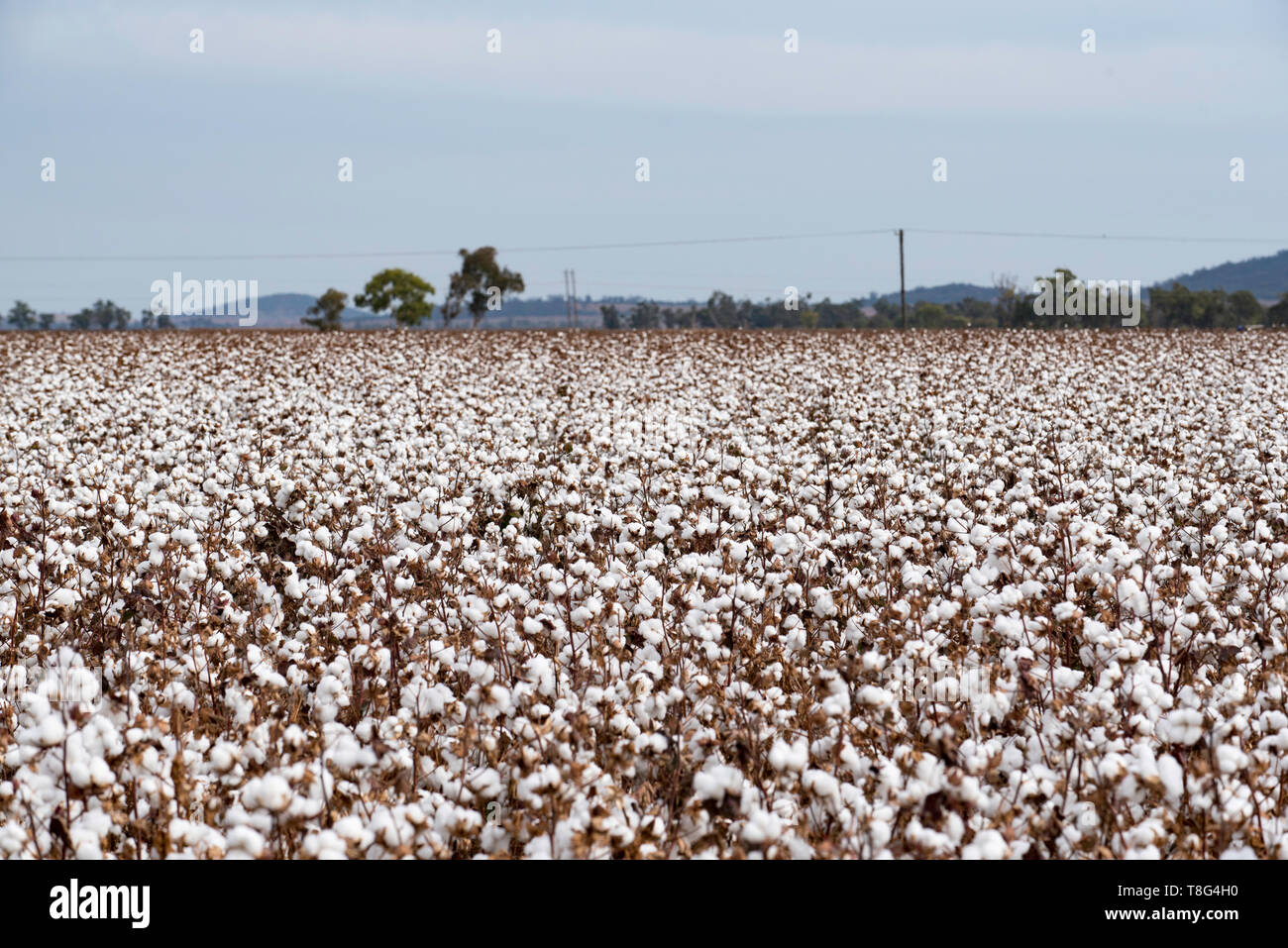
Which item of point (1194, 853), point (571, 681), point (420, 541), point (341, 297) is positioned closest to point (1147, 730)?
point (1194, 853)

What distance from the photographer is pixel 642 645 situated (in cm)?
507

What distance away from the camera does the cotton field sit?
3.38 meters

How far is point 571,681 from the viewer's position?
4.66m

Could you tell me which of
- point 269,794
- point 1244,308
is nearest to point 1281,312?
point 1244,308

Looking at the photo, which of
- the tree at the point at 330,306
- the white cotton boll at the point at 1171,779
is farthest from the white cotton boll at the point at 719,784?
the tree at the point at 330,306

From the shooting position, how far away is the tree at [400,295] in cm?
10969

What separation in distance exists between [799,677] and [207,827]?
2.65m

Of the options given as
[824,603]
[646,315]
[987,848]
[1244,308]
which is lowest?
[987,848]

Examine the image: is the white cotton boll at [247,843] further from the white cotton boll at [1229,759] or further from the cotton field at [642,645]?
the white cotton boll at [1229,759]

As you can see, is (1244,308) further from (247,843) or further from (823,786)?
(247,843)

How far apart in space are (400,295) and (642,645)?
363 ft

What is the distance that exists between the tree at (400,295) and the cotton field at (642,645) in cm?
10141
